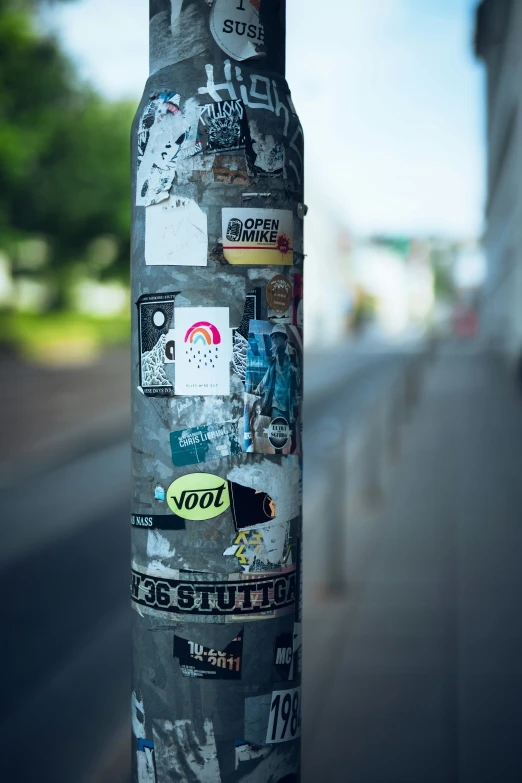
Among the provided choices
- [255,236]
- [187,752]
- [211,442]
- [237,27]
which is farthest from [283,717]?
[237,27]

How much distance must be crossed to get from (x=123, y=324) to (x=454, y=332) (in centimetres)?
5413

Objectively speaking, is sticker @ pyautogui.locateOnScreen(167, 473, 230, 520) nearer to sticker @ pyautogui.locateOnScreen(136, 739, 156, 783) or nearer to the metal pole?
the metal pole

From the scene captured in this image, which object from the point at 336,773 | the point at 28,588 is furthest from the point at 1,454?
the point at 336,773

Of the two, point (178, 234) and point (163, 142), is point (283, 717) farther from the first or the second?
point (163, 142)

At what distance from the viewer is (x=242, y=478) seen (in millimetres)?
2107

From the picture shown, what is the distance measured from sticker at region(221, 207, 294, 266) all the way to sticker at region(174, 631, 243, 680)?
0.88 m

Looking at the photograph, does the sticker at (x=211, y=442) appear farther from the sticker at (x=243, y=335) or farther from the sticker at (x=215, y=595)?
the sticker at (x=215, y=595)

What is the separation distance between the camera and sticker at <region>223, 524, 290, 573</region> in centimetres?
212

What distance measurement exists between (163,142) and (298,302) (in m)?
0.50

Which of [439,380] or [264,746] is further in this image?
[439,380]

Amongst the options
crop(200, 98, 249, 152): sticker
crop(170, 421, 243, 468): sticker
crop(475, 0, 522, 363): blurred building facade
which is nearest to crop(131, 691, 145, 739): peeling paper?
crop(170, 421, 243, 468): sticker

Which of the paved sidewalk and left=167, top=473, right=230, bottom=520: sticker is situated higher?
left=167, top=473, right=230, bottom=520: sticker

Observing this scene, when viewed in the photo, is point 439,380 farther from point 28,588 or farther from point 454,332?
point 454,332

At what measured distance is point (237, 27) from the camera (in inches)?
83.5
